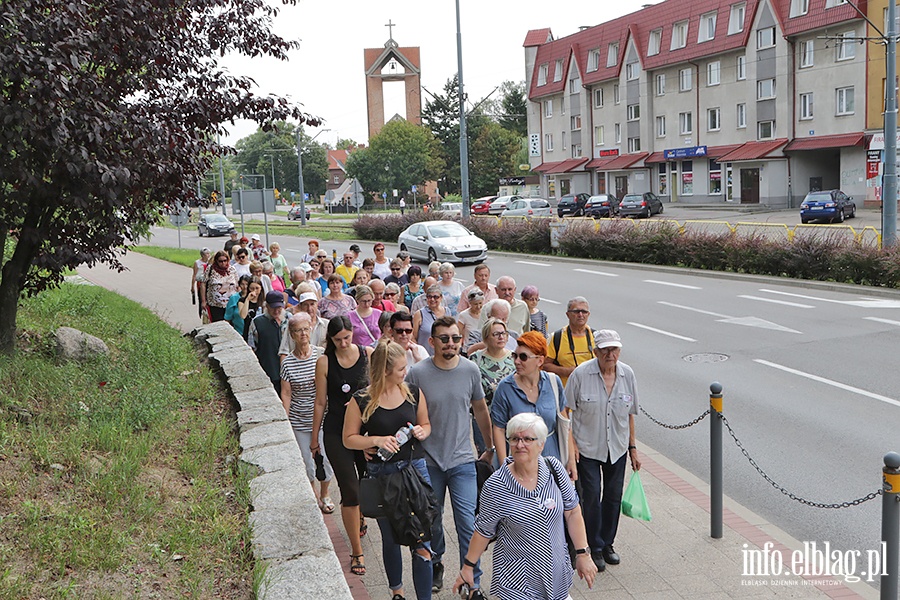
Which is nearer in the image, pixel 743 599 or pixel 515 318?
pixel 743 599

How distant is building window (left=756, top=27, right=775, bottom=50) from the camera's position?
52.8m

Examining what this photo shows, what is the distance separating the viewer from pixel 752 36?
177 ft

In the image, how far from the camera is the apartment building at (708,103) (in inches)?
1922

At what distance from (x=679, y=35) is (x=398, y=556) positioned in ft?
195

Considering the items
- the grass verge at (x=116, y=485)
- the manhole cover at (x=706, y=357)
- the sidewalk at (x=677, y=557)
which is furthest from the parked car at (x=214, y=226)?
the sidewalk at (x=677, y=557)

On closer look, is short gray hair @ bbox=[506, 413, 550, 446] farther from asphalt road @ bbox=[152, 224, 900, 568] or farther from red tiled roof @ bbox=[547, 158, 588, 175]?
red tiled roof @ bbox=[547, 158, 588, 175]

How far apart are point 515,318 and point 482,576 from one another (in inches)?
133

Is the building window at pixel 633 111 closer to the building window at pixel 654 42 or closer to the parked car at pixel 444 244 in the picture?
the building window at pixel 654 42

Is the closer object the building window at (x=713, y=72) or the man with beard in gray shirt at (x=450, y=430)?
the man with beard in gray shirt at (x=450, y=430)

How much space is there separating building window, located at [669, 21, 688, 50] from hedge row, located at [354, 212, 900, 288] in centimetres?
2746

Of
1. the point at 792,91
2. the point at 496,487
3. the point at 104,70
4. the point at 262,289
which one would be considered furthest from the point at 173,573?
the point at 792,91

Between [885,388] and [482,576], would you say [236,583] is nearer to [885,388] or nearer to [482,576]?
[482,576]

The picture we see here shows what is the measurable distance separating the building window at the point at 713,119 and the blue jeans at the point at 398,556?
183 ft

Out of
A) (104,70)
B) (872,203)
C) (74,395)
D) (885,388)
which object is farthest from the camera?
(872,203)
